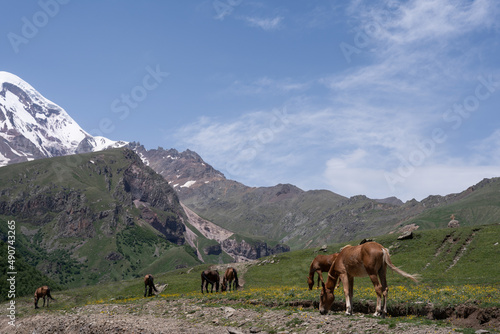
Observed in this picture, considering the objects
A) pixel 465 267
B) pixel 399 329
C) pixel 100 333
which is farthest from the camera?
pixel 465 267

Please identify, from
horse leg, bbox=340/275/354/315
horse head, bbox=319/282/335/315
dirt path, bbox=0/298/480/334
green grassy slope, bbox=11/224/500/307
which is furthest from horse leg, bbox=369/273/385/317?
green grassy slope, bbox=11/224/500/307

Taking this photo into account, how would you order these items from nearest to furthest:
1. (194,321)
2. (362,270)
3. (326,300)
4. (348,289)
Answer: (362,270)
(348,289)
(326,300)
(194,321)

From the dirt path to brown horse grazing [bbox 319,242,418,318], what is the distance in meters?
1.07

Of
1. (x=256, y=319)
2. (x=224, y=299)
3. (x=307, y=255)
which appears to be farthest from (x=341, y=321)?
(x=307, y=255)

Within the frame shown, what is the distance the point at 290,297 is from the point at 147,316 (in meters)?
12.2

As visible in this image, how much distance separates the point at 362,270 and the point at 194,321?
13373 millimetres

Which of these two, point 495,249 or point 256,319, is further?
point 495,249

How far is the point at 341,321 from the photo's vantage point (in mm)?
21609

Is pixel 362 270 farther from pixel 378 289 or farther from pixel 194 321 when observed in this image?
pixel 194 321

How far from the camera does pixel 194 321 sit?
2822 centimetres

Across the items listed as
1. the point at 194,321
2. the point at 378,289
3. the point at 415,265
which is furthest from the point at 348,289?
the point at 415,265

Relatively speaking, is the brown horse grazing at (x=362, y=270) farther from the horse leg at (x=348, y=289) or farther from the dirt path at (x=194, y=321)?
the dirt path at (x=194, y=321)

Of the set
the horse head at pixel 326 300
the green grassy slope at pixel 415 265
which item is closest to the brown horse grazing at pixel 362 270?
the horse head at pixel 326 300

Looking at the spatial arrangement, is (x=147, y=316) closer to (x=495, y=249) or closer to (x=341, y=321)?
(x=341, y=321)
